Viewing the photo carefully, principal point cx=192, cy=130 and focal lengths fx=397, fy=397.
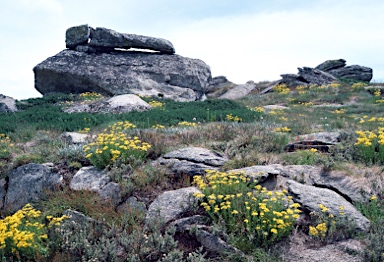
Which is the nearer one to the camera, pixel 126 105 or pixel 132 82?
pixel 126 105

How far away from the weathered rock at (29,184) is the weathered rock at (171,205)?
1.93m

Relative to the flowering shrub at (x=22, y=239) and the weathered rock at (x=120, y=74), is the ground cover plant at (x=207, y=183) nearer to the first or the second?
the flowering shrub at (x=22, y=239)

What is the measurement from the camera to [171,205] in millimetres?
5457

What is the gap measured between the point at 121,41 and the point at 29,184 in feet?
55.8

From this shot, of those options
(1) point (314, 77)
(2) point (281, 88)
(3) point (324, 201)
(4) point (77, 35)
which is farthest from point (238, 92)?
(3) point (324, 201)

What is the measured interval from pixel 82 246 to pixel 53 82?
19.7m

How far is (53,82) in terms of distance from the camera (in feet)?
74.9

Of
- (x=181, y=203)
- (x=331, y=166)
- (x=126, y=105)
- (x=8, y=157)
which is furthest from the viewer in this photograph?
(x=126, y=105)

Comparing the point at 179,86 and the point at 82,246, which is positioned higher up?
the point at 179,86

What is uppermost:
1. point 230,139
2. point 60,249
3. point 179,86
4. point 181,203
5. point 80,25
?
point 80,25

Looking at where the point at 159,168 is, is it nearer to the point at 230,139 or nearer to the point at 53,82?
the point at 230,139

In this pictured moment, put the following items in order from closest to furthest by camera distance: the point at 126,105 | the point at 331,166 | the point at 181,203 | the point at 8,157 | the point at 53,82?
the point at 181,203 < the point at 331,166 < the point at 8,157 < the point at 126,105 < the point at 53,82

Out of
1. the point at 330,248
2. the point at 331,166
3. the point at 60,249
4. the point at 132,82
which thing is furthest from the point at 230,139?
the point at 132,82

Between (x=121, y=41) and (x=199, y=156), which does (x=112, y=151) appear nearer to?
(x=199, y=156)
